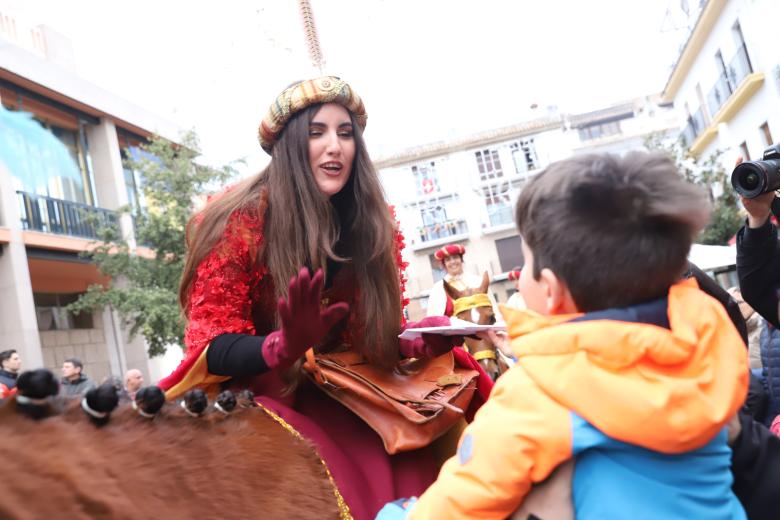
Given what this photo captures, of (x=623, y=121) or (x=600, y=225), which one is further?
(x=623, y=121)

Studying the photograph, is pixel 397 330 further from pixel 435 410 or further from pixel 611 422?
pixel 611 422

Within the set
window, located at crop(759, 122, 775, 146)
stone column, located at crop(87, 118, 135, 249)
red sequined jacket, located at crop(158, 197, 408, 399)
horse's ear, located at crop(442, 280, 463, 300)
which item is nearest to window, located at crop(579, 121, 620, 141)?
window, located at crop(759, 122, 775, 146)

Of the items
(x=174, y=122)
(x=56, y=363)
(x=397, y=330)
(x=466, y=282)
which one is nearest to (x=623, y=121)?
(x=174, y=122)

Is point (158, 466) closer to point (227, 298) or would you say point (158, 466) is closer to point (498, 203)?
point (227, 298)

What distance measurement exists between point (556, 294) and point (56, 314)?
1465 centimetres

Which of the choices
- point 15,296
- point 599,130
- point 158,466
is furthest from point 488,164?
point 158,466

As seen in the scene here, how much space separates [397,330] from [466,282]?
13.5ft

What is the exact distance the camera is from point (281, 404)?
1.81 m

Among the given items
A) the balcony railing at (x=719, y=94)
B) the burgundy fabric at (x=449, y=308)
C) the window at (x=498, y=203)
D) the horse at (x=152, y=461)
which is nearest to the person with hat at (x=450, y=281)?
the burgundy fabric at (x=449, y=308)

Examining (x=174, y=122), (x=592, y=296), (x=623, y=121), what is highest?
(x=623, y=121)

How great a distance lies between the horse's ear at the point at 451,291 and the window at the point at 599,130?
40.6 m

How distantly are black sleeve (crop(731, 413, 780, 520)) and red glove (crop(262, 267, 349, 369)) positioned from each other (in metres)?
0.85

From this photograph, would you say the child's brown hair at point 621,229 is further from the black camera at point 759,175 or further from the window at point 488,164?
the window at point 488,164

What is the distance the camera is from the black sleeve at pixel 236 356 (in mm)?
1716
